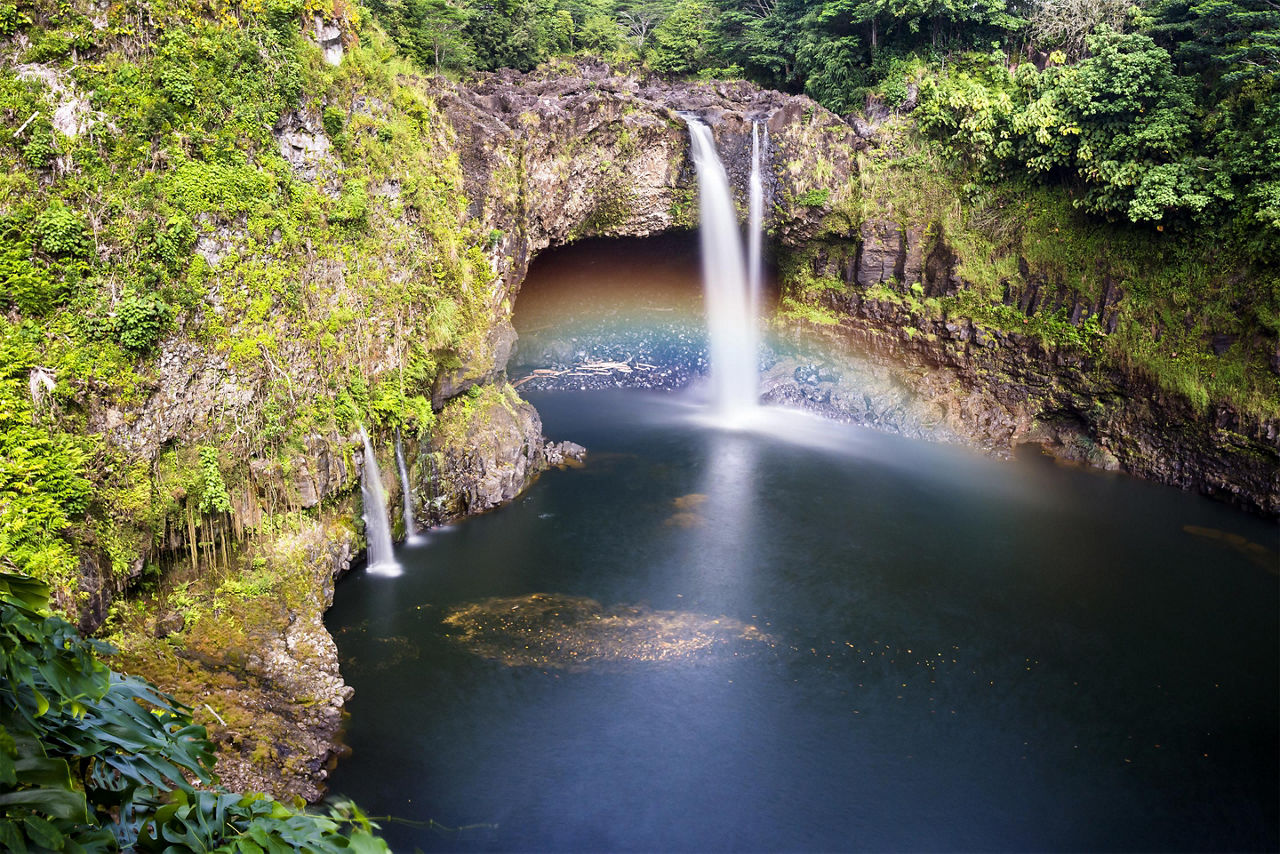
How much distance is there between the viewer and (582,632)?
45.4 ft

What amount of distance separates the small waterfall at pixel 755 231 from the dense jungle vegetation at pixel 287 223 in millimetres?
2998

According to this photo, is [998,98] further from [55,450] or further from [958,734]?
[55,450]

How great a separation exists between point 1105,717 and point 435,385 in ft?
41.3

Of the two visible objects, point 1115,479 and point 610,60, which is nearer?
point 1115,479

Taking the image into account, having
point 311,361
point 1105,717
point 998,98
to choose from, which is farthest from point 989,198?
point 311,361

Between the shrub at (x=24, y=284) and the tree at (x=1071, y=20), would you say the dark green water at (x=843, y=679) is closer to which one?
the shrub at (x=24, y=284)

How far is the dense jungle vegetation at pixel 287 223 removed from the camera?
2.48m

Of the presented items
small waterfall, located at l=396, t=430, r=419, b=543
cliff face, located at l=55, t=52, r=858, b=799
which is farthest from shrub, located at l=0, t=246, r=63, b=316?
small waterfall, located at l=396, t=430, r=419, b=543

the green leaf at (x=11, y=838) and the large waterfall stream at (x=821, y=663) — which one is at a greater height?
the green leaf at (x=11, y=838)

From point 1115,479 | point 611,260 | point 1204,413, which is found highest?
point 611,260

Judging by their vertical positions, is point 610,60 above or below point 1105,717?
above

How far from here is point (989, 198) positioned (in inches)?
→ 908

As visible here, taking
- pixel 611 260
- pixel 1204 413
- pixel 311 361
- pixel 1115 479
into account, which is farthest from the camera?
pixel 611 260

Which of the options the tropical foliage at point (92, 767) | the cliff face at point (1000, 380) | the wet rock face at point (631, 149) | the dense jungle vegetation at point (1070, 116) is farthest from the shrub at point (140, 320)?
the cliff face at point (1000, 380)
